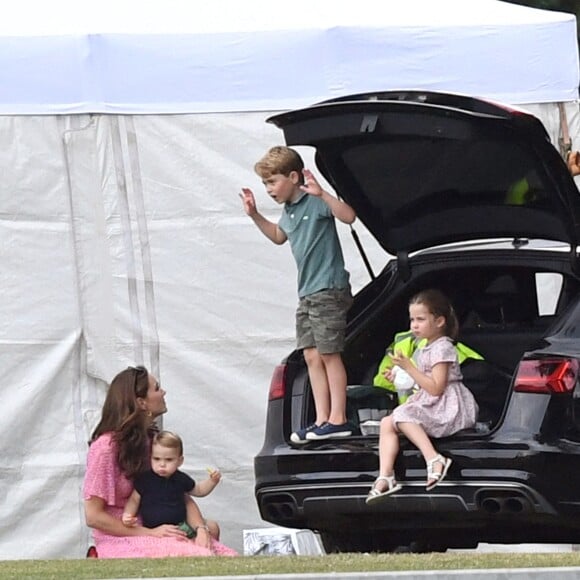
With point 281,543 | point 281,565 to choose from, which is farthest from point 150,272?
point 281,565

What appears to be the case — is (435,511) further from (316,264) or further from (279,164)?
(279,164)

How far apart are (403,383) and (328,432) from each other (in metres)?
0.37

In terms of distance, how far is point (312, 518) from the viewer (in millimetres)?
7492

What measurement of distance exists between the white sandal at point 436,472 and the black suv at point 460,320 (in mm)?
30

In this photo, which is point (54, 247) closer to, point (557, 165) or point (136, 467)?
point (136, 467)

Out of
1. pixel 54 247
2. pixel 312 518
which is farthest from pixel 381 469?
pixel 54 247

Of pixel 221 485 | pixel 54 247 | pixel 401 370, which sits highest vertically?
pixel 54 247

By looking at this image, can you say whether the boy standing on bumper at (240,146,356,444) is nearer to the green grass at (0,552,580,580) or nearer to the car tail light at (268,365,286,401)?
the car tail light at (268,365,286,401)

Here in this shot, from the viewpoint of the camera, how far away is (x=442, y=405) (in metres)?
7.31

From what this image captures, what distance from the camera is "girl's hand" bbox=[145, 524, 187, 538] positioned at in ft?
25.6

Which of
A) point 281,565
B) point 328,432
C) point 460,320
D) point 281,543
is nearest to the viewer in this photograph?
point 281,565

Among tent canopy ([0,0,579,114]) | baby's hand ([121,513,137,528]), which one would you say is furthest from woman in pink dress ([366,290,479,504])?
tent canopy ([0,0,579,114])

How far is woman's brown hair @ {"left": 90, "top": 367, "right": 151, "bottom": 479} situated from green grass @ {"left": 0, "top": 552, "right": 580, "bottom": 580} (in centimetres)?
105

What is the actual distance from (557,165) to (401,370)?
110 cm
